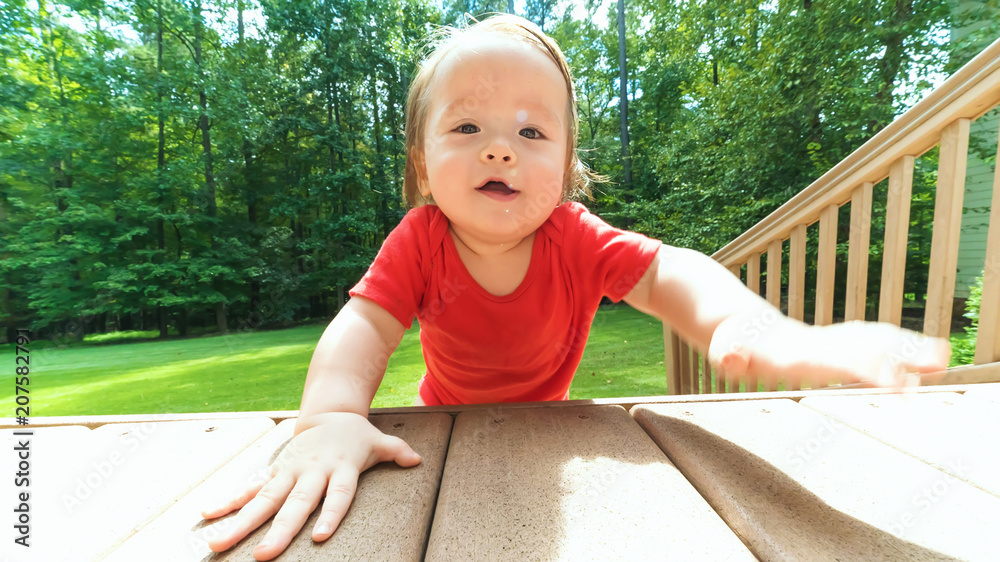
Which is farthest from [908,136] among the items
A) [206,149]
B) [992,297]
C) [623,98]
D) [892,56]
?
[206,149]

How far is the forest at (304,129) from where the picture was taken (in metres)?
5.02

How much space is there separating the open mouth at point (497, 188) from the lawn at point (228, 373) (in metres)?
3.11

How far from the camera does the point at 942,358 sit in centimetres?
42

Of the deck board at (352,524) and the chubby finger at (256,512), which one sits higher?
the chubby finger at (256,512)

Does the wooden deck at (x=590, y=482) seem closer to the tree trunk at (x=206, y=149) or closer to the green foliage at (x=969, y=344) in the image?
the green foliage at (x=969, y=344)

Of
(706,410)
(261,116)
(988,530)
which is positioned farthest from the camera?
(261,116)

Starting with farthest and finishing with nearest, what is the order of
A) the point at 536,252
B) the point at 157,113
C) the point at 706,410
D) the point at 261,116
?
the point at 261,116
the point at 157,113
the point at 536,252
the point at 706,410

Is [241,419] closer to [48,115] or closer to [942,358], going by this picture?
[942,358]

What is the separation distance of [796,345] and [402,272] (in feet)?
1.87

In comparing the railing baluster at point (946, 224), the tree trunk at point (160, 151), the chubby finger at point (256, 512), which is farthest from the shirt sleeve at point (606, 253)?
the tree trunk at point (160, 151)

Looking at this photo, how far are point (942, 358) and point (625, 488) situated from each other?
0.32m

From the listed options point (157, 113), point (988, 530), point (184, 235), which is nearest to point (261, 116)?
point (157, 113)

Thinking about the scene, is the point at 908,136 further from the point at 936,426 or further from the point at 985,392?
the point at 936,426

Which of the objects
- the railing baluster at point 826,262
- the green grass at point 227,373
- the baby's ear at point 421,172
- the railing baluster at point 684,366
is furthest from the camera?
the green grass at point 227,373
